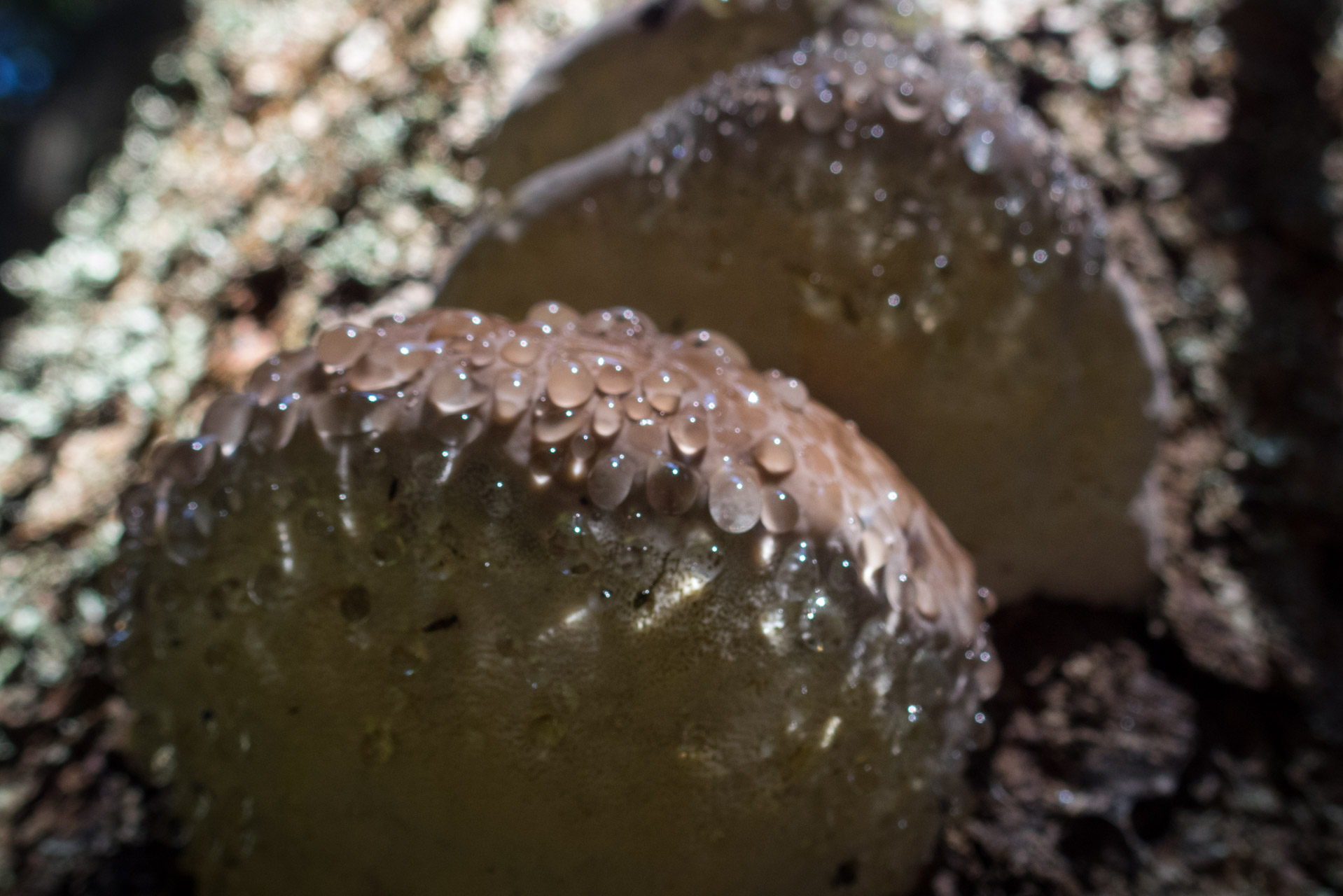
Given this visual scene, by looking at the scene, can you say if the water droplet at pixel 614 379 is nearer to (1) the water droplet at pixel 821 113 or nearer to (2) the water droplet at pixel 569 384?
(2) the water droplet at pixel 569 384

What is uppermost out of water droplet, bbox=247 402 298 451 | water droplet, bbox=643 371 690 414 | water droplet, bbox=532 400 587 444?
water droplet, bbox=247 402 298 451

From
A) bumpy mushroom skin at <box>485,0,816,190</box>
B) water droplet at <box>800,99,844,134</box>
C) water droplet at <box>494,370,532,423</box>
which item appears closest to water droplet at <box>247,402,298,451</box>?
water droplet at <box>494,370,532,423</box>

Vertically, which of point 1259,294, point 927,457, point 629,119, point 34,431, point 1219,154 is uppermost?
point 629,119

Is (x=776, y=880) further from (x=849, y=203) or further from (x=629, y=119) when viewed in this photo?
(x=629, y=119)

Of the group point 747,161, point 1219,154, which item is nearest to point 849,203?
point 747,161

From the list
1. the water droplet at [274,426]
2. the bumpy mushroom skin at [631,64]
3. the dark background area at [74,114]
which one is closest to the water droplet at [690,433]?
the water droplet at [274,426]

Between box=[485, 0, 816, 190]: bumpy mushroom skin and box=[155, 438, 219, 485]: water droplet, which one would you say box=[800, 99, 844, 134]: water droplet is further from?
box=[155, 438, 219, 485]: water droplet

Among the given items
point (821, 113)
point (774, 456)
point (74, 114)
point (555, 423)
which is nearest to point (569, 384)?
point (555, 423)

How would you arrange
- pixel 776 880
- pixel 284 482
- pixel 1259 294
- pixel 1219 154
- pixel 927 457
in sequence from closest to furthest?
pixel 284 482
pixel 776 880
pixel 927 457
pixel 1259 294
pixel 1219 154
